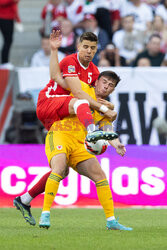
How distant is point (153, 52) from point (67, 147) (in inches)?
275

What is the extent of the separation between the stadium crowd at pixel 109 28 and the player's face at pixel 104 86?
6.04m

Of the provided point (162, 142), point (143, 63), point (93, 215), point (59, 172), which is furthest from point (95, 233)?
point (143, 63)

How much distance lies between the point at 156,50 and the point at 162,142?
7.22 ft

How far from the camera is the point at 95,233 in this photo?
6.54 m

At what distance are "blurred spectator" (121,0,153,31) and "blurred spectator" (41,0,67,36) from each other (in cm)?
161

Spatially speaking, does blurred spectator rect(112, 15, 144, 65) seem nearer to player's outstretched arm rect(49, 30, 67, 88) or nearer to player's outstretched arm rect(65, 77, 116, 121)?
player's outstretched arm rect(49, 30, 67, 88)

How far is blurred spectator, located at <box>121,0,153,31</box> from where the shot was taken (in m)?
14.7

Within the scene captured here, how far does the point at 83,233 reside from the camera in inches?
258

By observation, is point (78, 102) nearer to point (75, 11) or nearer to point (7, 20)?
point (7, 20)

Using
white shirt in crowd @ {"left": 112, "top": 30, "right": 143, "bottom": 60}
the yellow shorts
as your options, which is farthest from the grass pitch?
white shirt in crowd @ {"left": 112, "top": 30, "right": 143, "bottom": 60}

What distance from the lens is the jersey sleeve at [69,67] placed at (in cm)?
678

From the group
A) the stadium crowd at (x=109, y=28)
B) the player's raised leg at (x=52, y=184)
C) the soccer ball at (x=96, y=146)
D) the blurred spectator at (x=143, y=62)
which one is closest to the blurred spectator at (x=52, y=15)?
the stadium crowd at (x=109, y=28)

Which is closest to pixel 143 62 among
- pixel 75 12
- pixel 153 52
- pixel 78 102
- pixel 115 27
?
pixel 153 52

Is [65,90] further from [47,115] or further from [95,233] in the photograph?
[95,233]
